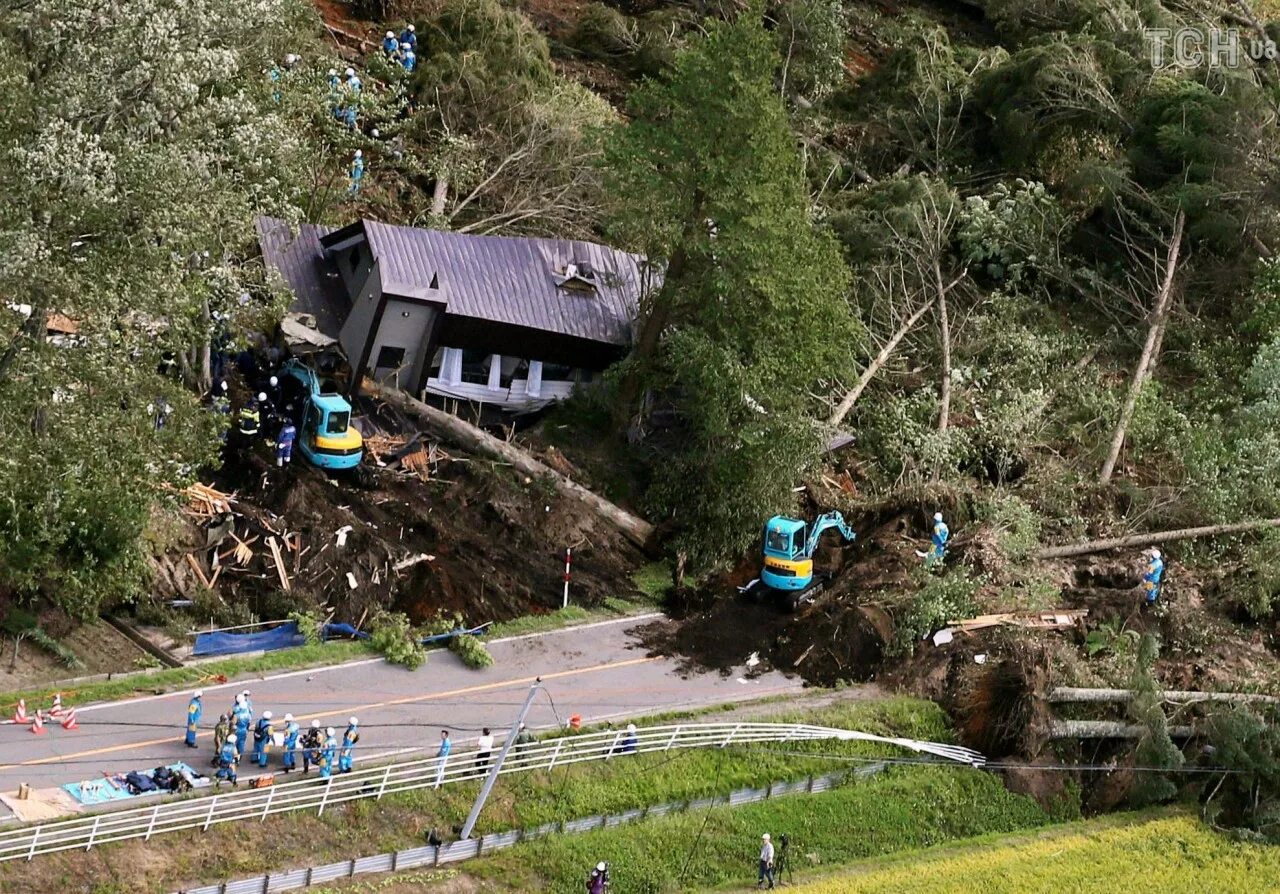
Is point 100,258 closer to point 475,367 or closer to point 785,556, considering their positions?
point 475,367

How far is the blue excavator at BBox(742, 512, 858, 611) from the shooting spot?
3491 centimetres

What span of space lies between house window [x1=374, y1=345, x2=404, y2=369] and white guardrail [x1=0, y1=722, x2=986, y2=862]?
433 inches

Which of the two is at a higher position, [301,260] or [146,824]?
[301,260]

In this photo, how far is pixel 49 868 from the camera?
24.5 metres

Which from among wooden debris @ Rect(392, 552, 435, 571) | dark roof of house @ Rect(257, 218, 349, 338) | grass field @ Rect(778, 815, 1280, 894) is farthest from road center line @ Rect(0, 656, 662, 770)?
dark roof of house @ Rect(257, 218, 349, 338)

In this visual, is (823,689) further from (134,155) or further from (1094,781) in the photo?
(134,155)

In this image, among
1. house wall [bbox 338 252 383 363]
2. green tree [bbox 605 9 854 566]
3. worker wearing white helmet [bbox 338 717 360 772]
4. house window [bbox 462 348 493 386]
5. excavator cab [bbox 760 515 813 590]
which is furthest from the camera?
house window [bbox 462 348 493 386]

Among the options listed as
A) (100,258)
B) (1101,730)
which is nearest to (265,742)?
(100,258)

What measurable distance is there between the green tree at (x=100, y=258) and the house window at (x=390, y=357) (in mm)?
6924

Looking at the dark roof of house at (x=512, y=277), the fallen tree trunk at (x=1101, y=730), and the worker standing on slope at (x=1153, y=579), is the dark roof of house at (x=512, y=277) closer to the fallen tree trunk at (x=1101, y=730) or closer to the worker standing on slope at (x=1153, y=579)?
the worker standing on slope at (x=1153, y=579)

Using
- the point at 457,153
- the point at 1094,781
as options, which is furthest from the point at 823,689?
the point at 457,153

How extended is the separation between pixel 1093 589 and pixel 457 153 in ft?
64.7

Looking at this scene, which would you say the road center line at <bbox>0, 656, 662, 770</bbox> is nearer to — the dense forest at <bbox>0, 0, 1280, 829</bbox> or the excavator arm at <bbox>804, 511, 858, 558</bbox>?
the dense forest at <bbox>0, 0, 1280, 829</bbox>

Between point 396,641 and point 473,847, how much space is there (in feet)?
16.7
